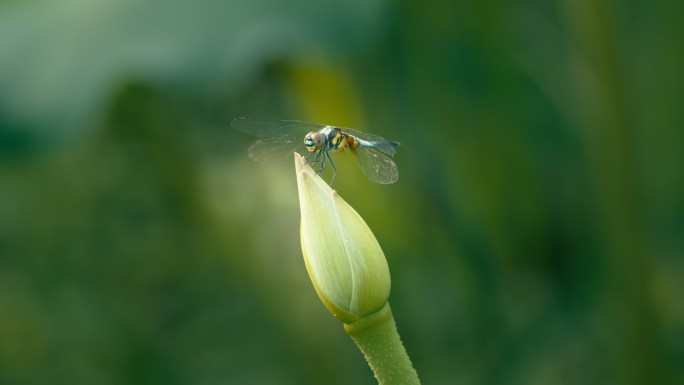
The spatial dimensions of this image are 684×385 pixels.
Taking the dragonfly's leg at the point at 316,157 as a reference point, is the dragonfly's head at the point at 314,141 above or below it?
above

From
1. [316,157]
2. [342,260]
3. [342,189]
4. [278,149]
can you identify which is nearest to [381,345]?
[342,260]

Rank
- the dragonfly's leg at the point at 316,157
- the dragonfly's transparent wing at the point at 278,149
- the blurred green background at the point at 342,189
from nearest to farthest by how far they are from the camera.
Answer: the dragonfly's leg at the point at 316,157 → the dragonfly's transparent wing at the point at 278,149 → the blurred green background at the point at 342,189

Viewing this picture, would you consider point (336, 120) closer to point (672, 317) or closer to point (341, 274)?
point (672, 317)

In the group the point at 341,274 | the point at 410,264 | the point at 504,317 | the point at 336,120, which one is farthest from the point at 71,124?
the point at 341,274

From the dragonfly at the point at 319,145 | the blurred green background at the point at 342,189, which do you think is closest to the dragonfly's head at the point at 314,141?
the dragonfly at the point at 319,145

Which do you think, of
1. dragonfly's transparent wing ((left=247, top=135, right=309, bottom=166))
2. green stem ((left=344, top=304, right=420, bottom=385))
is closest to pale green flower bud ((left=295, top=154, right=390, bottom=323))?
green stem ((left=344, top=304, right=420, bottom=385))

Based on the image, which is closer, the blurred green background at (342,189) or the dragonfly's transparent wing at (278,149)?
the dragonfly's transparent wing at (278,149)

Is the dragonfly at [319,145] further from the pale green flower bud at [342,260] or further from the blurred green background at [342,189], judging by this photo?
the blurred green background at [342,189]
